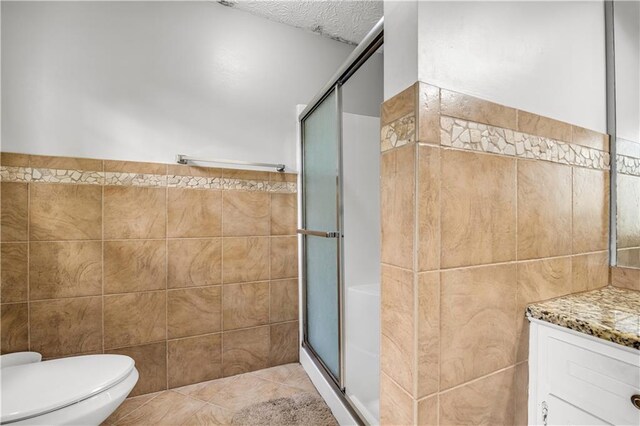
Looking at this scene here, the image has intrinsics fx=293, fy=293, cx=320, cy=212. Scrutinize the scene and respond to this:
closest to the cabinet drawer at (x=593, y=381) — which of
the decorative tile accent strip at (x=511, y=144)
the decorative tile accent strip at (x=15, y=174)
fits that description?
the decorative tile accent strip at (x=511, y=144)

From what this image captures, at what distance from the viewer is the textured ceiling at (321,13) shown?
1.79 m

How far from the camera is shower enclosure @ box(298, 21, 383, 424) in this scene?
146 centimetres

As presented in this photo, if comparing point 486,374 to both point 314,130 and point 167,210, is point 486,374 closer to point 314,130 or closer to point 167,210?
point 314,130

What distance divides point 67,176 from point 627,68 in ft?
8.04

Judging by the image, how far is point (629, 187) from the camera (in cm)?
107

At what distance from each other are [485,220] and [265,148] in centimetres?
145

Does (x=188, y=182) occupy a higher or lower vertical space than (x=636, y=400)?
higher

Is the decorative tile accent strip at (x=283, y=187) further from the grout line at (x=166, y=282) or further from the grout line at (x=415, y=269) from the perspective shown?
the grout line at (x=415, y=269)

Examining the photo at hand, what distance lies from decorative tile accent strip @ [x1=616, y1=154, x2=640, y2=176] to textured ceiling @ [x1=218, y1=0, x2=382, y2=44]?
1.49 metres

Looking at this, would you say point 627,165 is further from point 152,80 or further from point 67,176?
point 67,176

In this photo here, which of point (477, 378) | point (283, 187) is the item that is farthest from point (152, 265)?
point (477, 378)

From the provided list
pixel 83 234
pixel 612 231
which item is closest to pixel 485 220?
pixel 612 231

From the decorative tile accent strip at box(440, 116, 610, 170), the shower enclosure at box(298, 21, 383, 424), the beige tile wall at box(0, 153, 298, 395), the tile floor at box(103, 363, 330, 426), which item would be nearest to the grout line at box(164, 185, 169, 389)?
the beige tile wall at box(0, 153, 298, 395)

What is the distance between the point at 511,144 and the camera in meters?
0.83
